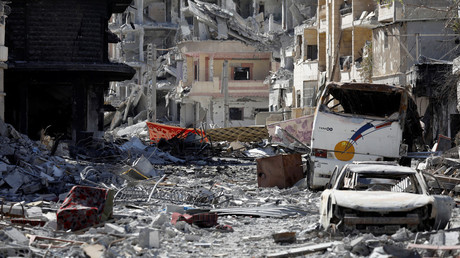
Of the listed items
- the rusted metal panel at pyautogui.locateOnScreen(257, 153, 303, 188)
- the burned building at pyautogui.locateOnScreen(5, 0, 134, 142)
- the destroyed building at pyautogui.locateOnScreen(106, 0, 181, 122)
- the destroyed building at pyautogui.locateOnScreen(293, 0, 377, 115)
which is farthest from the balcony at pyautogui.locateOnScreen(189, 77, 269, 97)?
the rusted metal panel at pyautogui.locateOnScreen(257, 153, 303, 188)

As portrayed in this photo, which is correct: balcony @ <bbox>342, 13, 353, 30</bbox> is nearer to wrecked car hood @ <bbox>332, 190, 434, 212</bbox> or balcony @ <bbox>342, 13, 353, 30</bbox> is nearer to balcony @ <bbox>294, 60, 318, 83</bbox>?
balcony @ <bbox>294, 60, 318, 83</bbox>

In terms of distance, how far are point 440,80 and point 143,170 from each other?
1545 centimetres

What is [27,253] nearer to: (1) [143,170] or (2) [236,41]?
(1) [143,170]

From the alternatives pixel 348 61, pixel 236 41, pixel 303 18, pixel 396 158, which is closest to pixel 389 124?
pixel 396 158

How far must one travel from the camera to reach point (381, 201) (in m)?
13.6

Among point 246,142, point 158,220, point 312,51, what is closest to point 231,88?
point 312,51

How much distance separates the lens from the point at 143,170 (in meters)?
26.7

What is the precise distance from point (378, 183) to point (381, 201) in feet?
7.67

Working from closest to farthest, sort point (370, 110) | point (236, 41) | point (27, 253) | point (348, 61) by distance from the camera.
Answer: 1. point (27, 253)
2. point (370, 110)
3. point (348, 61)
4. point (236, 41)

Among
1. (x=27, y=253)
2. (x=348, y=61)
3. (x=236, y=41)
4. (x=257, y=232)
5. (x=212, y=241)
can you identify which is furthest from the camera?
(x=236, y=41)

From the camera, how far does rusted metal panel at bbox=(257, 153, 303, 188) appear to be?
2495 centimetres

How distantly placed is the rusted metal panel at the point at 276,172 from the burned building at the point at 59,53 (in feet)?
54.6

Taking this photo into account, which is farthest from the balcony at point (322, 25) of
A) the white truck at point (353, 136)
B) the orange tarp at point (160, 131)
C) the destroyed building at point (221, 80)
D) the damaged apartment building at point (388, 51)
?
the white truck at point (353, 136)

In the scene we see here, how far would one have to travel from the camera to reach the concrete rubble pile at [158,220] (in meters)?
12.0
